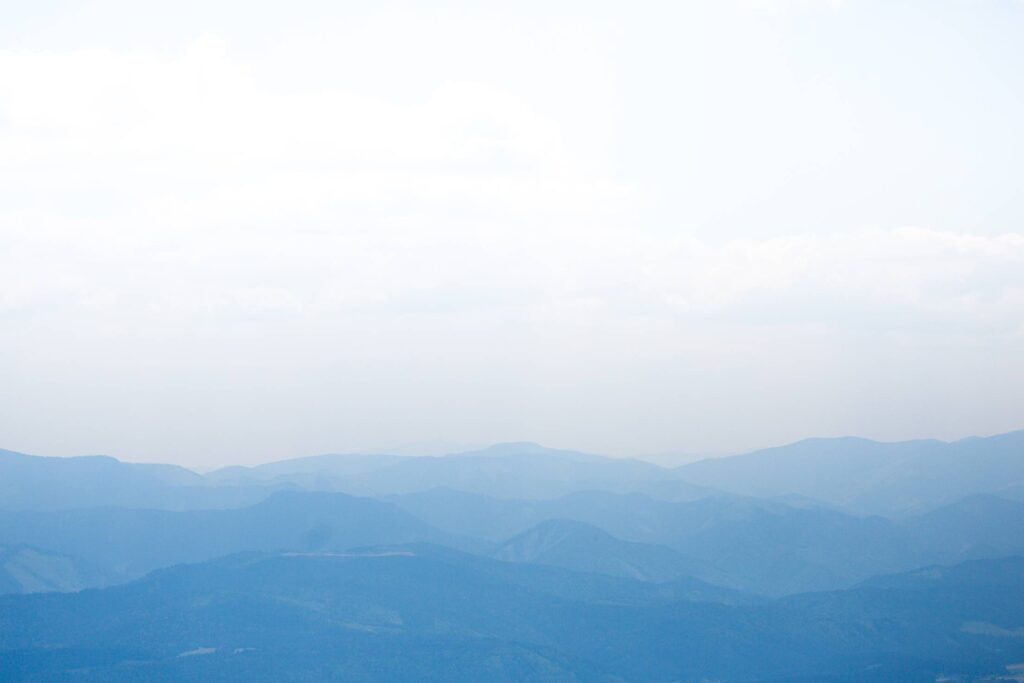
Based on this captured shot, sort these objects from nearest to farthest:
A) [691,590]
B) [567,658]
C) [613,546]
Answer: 1. [567,658]
2. [691,590]
3. [613,546]

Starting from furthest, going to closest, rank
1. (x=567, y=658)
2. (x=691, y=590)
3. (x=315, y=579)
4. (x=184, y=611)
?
(x=691, y=590), (x=315, y=579), (x=184, y=611), (x=567, y=658)

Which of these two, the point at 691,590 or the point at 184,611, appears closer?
the point at 184,611

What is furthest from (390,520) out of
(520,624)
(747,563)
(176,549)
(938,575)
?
(938,575)

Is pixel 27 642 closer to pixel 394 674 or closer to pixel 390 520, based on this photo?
pixel 394 674

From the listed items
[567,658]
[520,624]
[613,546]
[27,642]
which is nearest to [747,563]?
[613,546]

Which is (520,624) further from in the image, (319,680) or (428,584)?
(319,680)

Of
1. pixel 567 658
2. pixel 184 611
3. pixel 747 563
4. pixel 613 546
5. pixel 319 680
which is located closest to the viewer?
pixel 319 680

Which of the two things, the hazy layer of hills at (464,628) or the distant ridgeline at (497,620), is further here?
the distant ridgeline at (497,620)

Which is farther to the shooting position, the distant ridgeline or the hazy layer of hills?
the distant ridgeline

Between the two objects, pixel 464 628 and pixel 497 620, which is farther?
pixel 497 620
